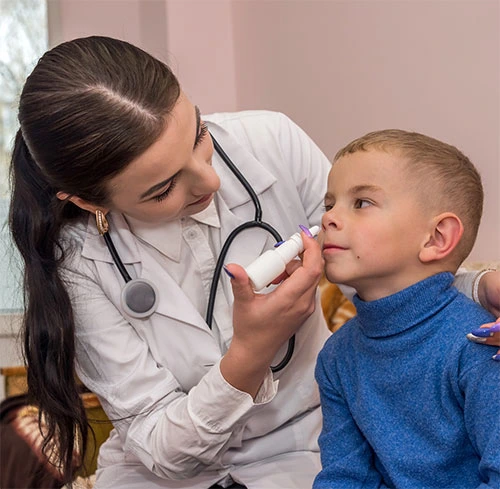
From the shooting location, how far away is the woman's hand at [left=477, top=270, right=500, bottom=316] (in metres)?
1.14

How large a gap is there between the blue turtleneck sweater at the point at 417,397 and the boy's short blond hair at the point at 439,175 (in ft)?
0.33

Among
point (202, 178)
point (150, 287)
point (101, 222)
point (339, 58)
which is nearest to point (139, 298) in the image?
point (150, 287)

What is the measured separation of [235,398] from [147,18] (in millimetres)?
2223

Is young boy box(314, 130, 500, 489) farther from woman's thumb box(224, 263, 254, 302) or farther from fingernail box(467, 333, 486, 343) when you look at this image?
woman's thumb box(224, 263, 254, 302)

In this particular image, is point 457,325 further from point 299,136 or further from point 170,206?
point 299,136

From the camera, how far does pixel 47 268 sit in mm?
1380

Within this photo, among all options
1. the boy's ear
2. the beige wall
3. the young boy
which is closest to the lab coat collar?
the young boy

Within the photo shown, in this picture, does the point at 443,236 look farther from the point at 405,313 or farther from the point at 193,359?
the point at 193,359

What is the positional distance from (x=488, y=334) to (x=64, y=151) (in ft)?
2.35

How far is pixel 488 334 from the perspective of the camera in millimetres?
990

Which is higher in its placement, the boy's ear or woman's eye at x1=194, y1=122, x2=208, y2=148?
woman's eye at x1=194, y1=122, x2=208, y2=148

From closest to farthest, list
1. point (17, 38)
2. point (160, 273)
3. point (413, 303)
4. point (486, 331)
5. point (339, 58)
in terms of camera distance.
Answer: point (486, 331), point (413, 303), point (160, 273), point (339, 58), point (17, 38)

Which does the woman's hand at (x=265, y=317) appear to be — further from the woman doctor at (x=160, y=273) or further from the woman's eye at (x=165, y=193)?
the woman's eye at (x=165, y=193)

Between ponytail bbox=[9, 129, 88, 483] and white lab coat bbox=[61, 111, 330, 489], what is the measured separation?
0.16ft
